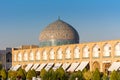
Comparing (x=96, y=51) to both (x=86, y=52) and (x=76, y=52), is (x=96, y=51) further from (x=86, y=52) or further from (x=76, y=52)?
(x=76, y=52)

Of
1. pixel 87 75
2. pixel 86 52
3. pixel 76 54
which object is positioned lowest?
pixel 87 75

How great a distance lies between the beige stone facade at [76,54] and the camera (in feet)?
110

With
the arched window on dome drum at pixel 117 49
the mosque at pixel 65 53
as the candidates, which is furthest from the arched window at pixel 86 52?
the arched window on dome drum at pixel 117 49

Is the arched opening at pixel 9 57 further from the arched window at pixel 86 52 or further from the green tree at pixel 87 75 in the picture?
the green tree at pixel 87 75

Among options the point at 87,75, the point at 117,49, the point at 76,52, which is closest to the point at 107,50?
the point at 117,49

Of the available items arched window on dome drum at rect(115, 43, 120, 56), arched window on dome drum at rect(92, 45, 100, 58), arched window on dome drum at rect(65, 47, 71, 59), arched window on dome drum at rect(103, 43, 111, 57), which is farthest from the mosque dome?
arched window on dome drum at rect(115, 43, 120, 56)

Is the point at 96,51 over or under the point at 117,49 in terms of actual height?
under

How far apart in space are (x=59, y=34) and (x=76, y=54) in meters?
6.20

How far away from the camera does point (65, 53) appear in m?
38.8

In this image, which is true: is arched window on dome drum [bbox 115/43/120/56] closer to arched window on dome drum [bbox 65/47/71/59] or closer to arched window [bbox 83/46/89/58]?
arched window [bbox 83/46/89/58]

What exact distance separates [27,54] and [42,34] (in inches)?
112

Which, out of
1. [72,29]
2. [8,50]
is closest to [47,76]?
[72,29]

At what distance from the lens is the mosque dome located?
1705 inches

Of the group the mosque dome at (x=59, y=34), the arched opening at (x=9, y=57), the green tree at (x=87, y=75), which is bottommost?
the green tree at (x=87, y=75)
